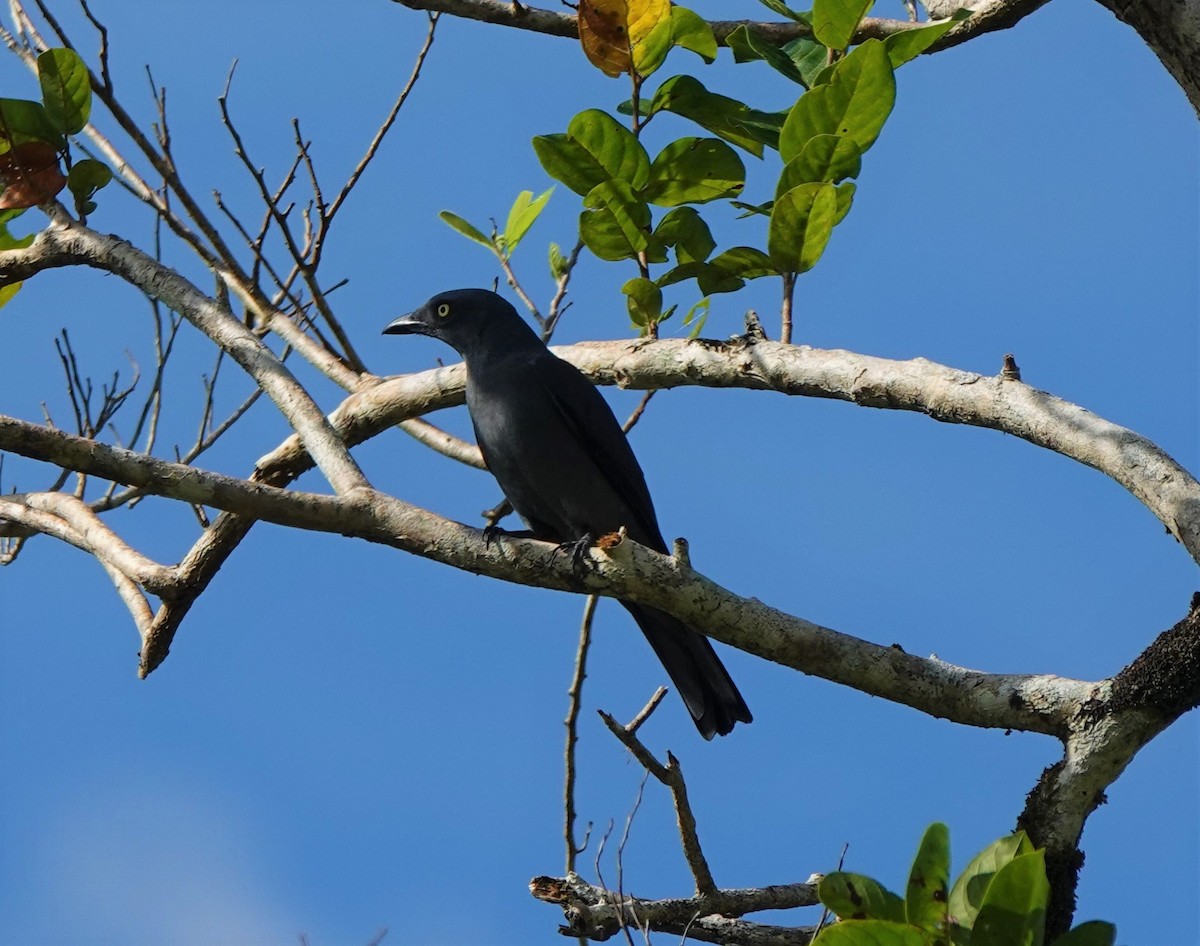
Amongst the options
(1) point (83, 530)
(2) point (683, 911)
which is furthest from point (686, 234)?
(1) point (83, 530)

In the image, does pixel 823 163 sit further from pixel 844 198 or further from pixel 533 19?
pixel 533 19

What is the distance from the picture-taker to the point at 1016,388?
3639mm

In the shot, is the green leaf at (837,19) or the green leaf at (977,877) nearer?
the green leaf at (977,877)

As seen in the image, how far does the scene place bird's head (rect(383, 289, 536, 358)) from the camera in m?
5.47

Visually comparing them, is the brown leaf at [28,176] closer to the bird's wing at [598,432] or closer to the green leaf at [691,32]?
the bird's wing at [598,432]

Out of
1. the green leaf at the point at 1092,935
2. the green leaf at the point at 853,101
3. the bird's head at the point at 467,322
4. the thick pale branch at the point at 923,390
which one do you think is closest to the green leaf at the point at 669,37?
the green leaf at the point at 853,101

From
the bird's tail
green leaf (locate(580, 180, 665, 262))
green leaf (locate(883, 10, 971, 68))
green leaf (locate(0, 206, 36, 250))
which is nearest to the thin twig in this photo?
the bird's tail

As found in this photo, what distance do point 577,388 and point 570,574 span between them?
1492mm

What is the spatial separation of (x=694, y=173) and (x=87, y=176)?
249 centimetres

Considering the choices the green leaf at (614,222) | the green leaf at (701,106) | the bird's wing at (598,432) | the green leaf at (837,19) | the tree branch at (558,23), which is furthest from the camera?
the bird's wing at (598,432)

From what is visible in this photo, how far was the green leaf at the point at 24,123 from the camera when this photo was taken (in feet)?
15.7

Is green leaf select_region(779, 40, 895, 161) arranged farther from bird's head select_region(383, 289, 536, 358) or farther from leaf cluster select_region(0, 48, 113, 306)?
leaf cluster select_region(0, 48, 113, 306)

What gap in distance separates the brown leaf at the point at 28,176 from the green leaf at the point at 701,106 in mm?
2397

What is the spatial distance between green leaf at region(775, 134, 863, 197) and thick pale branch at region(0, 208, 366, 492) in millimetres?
1639
